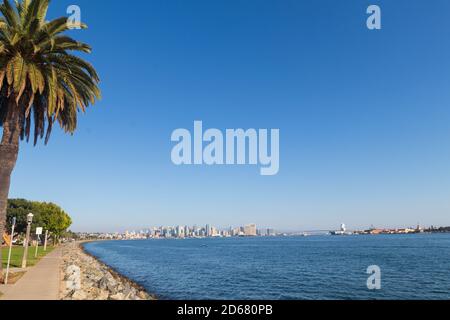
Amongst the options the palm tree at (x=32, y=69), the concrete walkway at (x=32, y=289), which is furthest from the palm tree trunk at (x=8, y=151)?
the concrete walkway at (x=32, y=289)

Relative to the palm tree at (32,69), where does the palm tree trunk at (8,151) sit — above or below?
below

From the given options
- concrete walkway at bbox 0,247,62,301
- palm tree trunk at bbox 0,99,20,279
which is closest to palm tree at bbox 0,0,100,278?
palm tree trunk at bbox 0,99,20,279

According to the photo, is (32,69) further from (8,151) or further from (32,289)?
(32,289)

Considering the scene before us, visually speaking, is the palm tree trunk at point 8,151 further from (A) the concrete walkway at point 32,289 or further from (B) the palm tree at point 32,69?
(A) the concrete walkway at point 32,289

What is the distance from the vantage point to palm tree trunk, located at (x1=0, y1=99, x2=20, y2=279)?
1717cm

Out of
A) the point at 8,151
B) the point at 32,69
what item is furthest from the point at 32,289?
the point at 32,69

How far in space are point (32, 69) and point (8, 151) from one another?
4.27 meters

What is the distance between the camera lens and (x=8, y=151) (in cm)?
1748

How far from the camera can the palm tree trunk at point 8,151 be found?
17172 millimetres

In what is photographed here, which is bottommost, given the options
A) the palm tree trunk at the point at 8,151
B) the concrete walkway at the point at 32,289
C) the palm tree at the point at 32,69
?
the concrete walkway at the point at 32,289
